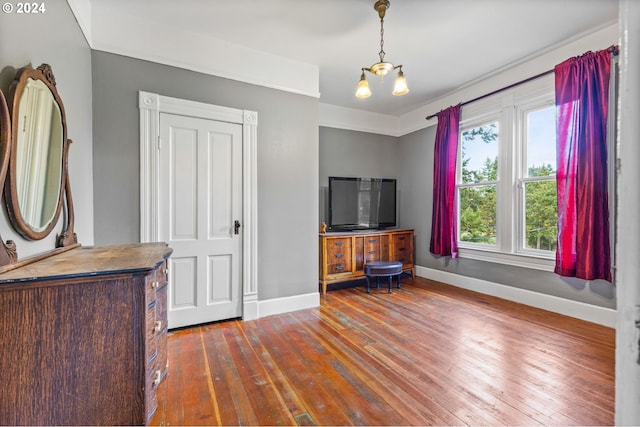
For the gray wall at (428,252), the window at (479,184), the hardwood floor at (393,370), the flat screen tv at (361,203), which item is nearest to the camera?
the hardwood floor at (393,370)

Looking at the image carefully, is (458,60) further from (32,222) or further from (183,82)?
(32,222)

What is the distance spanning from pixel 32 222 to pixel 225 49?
230cm

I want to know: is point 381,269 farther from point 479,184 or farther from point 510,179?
point 510,179

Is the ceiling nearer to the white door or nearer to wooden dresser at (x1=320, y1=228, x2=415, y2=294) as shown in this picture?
the white door

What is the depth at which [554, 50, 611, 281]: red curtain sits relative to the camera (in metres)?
2.70

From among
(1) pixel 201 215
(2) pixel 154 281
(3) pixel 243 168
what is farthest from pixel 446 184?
(2) pixel 154 281

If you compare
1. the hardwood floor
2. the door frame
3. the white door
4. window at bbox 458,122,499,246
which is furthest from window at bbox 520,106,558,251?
the white door

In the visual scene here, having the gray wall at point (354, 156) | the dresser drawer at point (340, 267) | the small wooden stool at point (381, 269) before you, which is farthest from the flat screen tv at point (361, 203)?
the small wooden stool at point (381, 269)

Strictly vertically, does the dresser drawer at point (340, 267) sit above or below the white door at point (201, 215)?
below

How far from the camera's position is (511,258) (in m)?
3.56

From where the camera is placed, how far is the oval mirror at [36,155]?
132cm

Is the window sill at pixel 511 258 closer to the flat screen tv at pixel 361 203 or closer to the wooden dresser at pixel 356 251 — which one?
the wooden dresser at pixel 356 251

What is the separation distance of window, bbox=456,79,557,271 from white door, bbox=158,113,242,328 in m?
3.15

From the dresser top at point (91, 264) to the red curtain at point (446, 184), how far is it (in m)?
3.69
